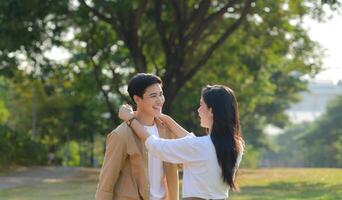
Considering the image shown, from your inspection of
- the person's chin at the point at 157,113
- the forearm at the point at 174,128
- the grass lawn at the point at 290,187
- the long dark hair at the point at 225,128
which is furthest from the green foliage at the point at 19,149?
the long dark hair at the point at 225,128

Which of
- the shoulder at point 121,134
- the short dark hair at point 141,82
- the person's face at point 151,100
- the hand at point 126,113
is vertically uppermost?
the short dark hair at point 141,82

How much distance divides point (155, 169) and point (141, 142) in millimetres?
185

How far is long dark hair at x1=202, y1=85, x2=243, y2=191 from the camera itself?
4195 mm

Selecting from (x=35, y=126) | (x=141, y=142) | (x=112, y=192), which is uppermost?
(x=35, y=126)

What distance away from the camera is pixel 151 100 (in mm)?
4531

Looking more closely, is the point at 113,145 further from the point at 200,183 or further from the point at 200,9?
the point at 200,9

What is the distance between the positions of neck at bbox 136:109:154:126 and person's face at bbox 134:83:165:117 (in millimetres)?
29

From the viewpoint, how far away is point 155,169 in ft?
14.9

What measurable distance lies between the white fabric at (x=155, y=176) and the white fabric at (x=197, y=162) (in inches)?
9.4

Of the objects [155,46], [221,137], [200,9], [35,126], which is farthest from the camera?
[35,126]

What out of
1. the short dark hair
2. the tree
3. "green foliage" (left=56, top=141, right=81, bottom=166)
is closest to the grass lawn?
the short dark hair

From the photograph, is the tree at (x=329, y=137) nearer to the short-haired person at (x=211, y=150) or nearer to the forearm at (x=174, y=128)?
the forearm at (x=174, y=128)

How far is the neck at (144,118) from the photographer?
4.58m

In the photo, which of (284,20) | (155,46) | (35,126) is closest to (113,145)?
(284,20)
